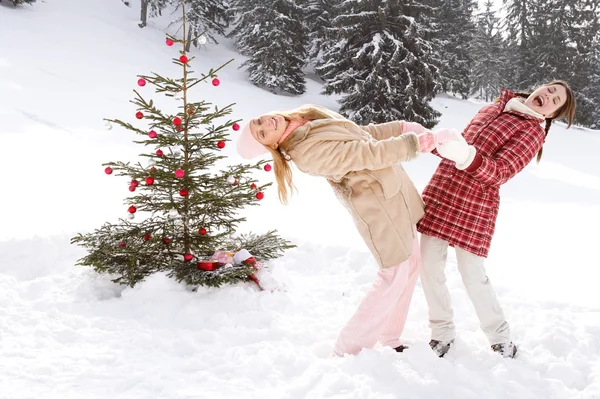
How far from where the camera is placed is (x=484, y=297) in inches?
134

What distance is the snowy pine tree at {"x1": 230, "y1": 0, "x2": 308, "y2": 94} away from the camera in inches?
844

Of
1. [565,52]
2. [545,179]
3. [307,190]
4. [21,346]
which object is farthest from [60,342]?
[565,52]

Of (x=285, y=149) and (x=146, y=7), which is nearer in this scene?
(x=285, y=149)

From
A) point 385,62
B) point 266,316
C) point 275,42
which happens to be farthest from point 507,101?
point 275,42

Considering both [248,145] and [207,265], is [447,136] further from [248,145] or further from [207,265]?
[207,265]

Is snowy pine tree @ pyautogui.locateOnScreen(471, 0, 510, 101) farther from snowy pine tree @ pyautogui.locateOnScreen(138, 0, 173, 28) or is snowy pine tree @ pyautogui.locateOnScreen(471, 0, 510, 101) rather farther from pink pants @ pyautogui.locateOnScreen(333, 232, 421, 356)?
pink pants @ pyautogui.locateOnScreen(333, 232, 421, 356)

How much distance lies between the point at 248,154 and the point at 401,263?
130cm

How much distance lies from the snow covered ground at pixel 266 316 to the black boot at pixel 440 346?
6 cm

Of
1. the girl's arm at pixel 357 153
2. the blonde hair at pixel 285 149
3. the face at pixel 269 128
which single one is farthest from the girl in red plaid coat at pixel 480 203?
the face at pixel 269 128

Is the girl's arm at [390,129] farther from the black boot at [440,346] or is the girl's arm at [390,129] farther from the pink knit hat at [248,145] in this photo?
the black boot at [440,346]

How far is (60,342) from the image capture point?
11.1ft

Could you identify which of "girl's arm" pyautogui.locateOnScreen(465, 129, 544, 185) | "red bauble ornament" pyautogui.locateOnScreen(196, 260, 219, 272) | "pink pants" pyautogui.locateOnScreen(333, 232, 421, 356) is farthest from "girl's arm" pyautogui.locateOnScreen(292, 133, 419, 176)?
"red bauble ornament" pyautogui.locateOnScreen(196, 260, 219, 272)

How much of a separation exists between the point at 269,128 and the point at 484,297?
200cm

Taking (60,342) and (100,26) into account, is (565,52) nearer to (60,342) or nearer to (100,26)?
(100,26)
